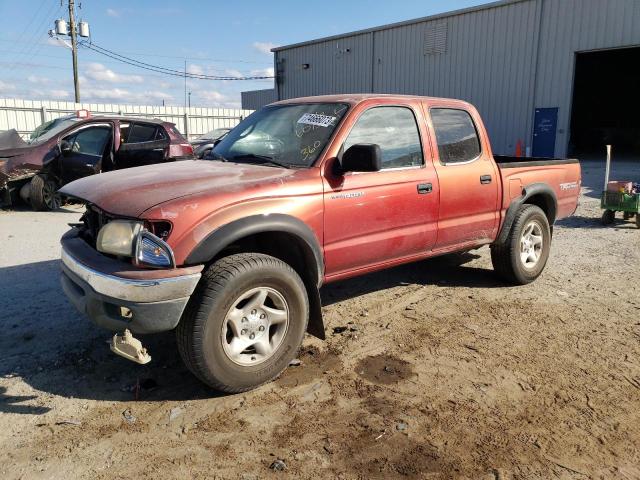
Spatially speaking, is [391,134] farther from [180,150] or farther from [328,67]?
[328,67]

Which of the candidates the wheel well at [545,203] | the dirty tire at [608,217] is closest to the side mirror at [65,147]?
the wheel well at [545,203]

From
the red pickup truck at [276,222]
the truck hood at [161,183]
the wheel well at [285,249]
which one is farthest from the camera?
the wheel well at [285,249]

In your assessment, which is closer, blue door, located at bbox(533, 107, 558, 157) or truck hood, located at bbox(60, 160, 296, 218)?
truck hood, located at bbox(60, 160, 296, 218)

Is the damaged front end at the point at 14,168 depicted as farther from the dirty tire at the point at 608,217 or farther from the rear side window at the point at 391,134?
the dirty tire at the point at 608,217

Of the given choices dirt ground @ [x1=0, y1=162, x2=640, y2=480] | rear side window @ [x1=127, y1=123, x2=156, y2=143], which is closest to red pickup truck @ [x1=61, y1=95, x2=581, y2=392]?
dirt ground @ [x1=0, y1=162, x2=640, y2=480]

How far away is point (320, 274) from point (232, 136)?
1774 mm

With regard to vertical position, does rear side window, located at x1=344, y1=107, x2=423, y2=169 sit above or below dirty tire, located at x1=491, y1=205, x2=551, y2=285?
above

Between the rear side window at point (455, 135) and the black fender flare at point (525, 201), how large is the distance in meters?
0.72

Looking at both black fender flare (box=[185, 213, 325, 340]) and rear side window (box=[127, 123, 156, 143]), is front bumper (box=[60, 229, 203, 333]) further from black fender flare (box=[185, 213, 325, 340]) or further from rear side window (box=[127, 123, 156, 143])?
rear side window (box=[127, 123, 156, 143])

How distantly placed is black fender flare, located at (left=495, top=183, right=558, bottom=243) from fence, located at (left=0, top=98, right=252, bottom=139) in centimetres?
1754

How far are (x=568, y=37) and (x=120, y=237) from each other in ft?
65.8

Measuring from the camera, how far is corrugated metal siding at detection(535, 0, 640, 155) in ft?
57.4

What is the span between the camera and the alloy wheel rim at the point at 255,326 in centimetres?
327

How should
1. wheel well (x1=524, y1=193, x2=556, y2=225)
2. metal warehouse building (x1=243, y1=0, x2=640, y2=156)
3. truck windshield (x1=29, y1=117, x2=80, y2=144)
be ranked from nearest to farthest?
wheel well (x1=524, y1=193, x2=556, y2=225) < truck windshield (x1=29, y1=117, x2=80, y2=144) < metal warehouse building (x1=243, y1=0, x2=640, y2=156)
